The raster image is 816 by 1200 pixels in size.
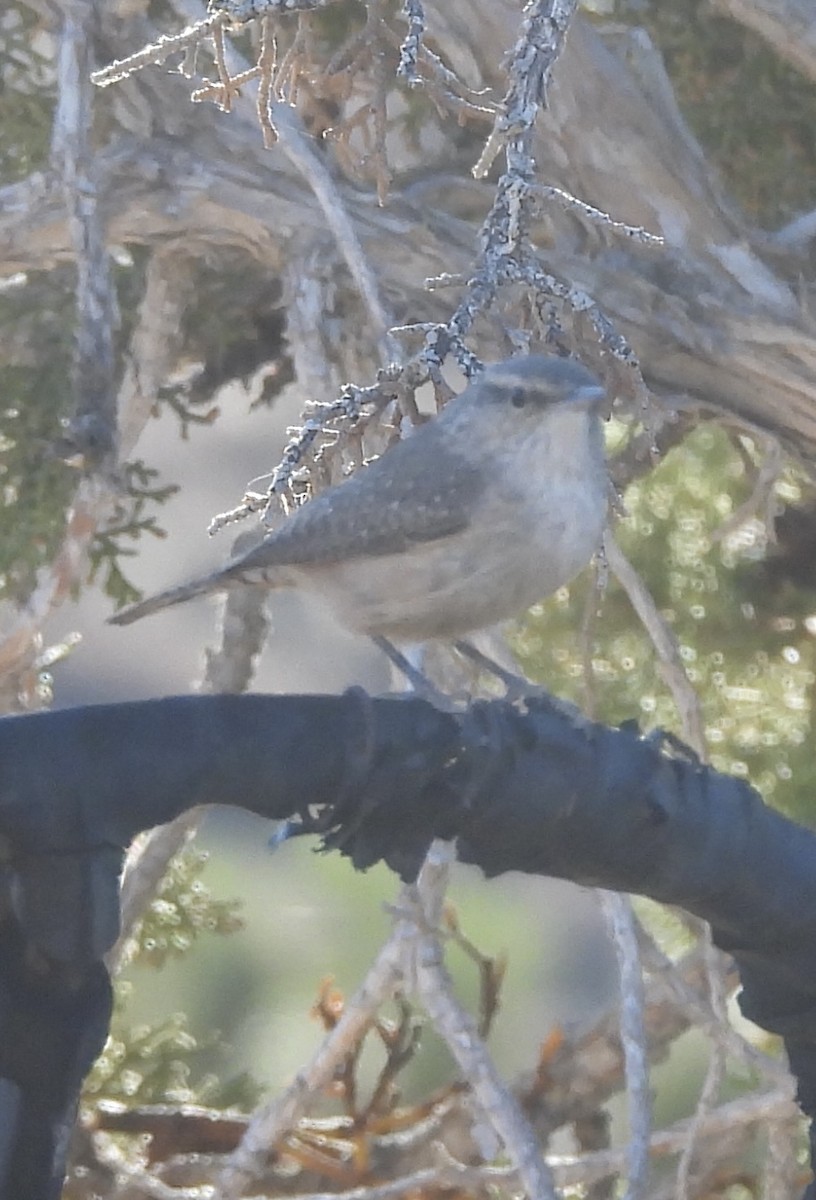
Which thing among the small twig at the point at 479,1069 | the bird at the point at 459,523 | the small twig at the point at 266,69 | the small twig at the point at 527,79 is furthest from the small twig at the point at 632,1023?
the small twig at the point at 266,69

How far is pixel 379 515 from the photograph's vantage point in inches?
84.4

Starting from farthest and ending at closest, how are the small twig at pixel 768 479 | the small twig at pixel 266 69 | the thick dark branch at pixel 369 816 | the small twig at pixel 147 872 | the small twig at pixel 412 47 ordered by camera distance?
the small twig at pixel 147 872 → the small twig at pixel 768 479 → the small twig at pixel 266 69 → the small twig at pixel 412 47 → the thick dark branch at pixel 369 816

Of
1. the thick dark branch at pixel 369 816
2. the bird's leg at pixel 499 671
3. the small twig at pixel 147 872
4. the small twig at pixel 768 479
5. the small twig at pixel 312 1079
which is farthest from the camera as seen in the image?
the small twig at pixel 147 872

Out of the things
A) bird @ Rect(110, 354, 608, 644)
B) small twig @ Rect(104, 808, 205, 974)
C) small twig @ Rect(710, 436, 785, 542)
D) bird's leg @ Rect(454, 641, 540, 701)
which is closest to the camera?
bird @ Rect(110, 354, 608, 644)

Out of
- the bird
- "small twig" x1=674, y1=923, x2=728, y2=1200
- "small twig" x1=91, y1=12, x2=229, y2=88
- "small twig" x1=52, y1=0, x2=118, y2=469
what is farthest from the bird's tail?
"small twig" x1=674, y1=923, x2=728, y2=1200

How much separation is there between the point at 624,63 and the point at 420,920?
4.51ft

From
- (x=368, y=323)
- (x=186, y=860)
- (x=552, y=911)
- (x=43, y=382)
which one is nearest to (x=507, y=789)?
(x=368, y=323)

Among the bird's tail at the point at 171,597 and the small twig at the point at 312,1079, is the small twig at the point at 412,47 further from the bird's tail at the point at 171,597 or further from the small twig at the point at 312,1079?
the small twig at the point at 312,1079

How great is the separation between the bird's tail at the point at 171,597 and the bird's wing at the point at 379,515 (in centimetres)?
3

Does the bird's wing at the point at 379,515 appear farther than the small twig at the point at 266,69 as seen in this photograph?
Yes

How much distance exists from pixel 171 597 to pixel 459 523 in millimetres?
347

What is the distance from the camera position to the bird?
6.64 ft

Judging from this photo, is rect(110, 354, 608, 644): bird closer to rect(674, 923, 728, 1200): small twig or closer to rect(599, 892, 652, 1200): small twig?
rect(599, 892, 652, 1200): small twig

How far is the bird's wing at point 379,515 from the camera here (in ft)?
6.93
